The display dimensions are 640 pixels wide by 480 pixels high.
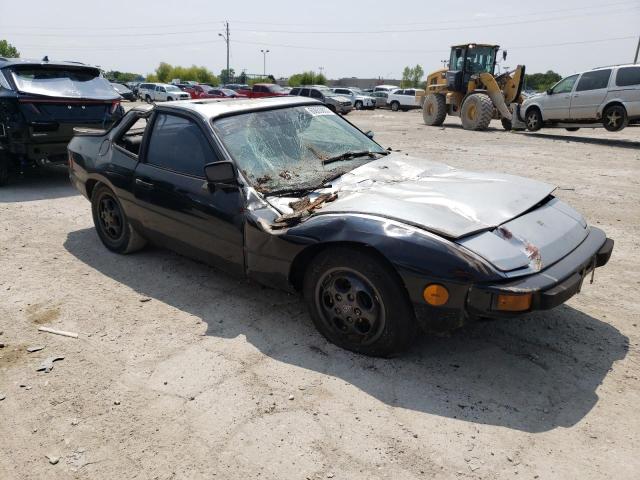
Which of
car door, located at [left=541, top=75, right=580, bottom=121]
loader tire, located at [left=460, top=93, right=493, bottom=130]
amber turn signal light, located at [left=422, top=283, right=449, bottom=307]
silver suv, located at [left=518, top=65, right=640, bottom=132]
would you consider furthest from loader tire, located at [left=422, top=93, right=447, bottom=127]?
amber turn signal light, located at [left=422, top=283, right=449, bottom=307]

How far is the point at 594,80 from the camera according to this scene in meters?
13.8

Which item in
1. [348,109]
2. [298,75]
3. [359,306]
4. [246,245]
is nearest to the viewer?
[359,306]

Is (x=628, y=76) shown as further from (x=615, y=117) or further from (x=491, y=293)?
(x=491, y=293)

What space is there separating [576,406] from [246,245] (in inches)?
86.8

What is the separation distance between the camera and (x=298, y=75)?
249 ft

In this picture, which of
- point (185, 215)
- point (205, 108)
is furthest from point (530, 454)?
point (205, 108)

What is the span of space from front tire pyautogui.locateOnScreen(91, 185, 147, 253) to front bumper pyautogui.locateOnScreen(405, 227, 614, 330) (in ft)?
9.99

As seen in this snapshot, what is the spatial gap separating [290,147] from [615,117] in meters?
12.7

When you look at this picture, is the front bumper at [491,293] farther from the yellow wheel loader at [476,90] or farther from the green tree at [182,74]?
the green tree at [182,74]

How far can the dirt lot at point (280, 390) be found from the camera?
91.5 inches

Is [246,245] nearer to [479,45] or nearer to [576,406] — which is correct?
[576,406]

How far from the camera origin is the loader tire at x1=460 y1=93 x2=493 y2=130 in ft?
55.3

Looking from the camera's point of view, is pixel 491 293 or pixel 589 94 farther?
pixel 589 94

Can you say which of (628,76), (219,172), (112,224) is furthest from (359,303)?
(628,76)
